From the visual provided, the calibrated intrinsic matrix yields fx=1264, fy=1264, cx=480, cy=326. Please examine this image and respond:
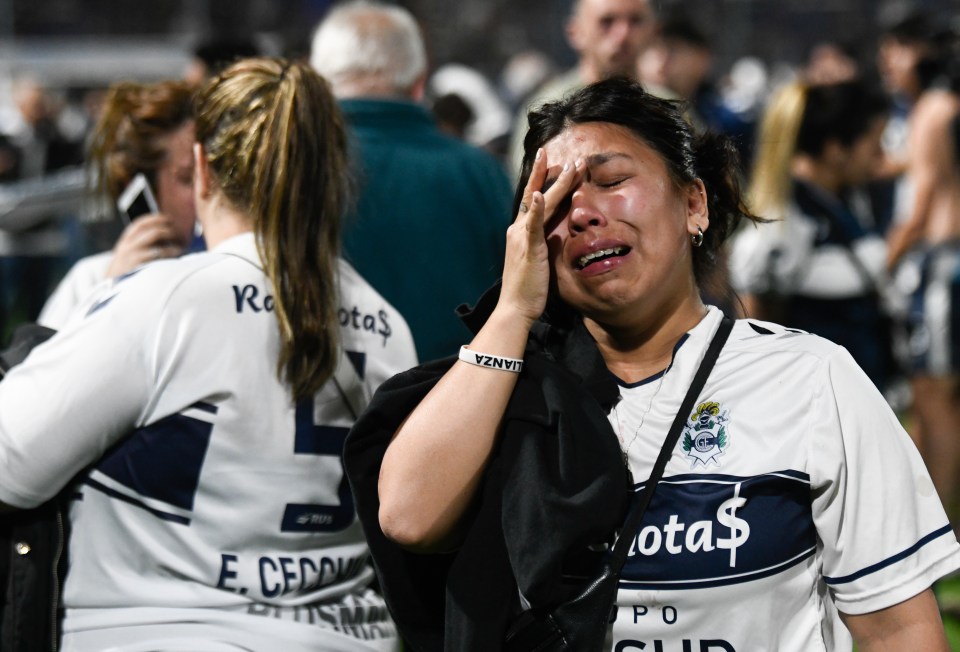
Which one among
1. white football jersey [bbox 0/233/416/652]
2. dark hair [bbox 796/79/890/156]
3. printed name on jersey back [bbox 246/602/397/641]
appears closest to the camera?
white football jersey [bbox 0/233/416/652]

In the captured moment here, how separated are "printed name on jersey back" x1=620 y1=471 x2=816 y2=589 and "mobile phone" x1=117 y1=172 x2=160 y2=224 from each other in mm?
1732

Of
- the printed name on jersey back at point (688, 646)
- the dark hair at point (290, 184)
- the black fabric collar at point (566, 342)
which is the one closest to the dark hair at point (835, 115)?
the dark hair at point (290, 184)

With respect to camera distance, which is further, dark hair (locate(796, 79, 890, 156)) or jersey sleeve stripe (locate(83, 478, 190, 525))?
dark hair (locate(796, 79, 890, 156))

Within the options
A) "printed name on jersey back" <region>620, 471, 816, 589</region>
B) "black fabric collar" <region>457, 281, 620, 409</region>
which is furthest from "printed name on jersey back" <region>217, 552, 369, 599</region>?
"printed name on jersey back" <region>620, 471, 816, 589</region>

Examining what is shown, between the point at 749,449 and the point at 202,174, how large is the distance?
127cm

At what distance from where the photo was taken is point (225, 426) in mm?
2318

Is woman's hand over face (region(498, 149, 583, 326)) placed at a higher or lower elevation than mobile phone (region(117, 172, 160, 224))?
higher

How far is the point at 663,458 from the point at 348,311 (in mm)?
865

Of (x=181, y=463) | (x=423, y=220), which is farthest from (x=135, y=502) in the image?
(x=423, y=220)

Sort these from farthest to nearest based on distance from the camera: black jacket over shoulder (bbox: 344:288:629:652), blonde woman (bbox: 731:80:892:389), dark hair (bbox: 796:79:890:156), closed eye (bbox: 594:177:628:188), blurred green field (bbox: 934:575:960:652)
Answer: dark hair (bbox: 796:79:890:156), blonde woman (bbox: 731:80:892:389), blurred green field (bbox: 934:575:960:652), closed eye (bbox: 594:177:628:188), black jacket over shoulder (bbox: 344:288:629:652)

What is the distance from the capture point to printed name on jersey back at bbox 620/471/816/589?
188 centimetres

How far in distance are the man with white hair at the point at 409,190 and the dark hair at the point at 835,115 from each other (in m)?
1.83

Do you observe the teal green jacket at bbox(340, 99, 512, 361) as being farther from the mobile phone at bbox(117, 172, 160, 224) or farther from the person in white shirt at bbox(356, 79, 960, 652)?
the person in white shirt at bbox(356, 79, 960, 652)

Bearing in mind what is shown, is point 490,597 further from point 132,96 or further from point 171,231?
point 132,96
